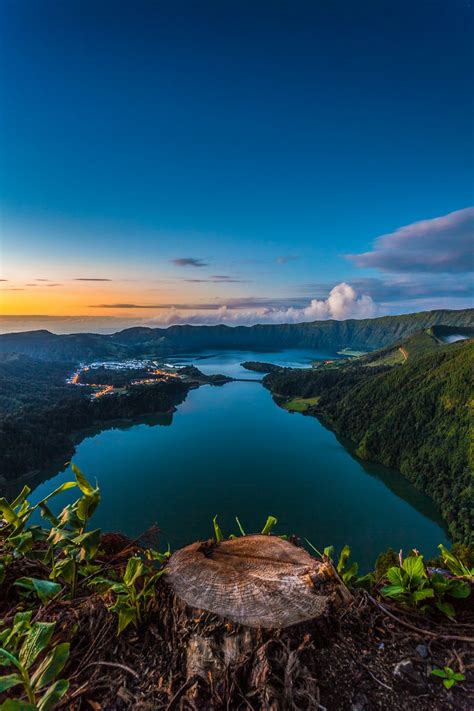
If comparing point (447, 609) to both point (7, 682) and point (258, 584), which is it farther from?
point (7, 682)

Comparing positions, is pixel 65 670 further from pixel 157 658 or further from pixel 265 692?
pixel 265 692

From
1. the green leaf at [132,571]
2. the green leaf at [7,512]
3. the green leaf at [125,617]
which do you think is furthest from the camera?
the green leaf at [7,512]

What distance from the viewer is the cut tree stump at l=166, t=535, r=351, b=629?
172 centimetres

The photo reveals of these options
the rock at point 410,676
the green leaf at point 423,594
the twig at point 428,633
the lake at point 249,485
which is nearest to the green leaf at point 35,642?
the rock at point 410,676

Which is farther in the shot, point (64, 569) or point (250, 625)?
point (64, 569)

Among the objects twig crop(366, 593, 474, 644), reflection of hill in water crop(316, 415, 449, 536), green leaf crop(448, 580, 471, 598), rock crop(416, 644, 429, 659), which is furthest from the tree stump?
reflection of hill in water crop(316, 415, 449, 536)

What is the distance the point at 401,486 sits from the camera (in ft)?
167

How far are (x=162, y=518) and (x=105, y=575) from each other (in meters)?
38.7

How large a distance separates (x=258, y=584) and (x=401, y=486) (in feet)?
190

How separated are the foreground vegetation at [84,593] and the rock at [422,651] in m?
0.07

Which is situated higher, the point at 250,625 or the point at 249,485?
the point at 250,625

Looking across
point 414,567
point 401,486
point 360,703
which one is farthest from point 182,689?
point 401,486

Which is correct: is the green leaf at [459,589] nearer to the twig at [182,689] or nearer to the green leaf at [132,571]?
the twig at [182,689]

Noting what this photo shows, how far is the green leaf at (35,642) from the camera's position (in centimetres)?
138
